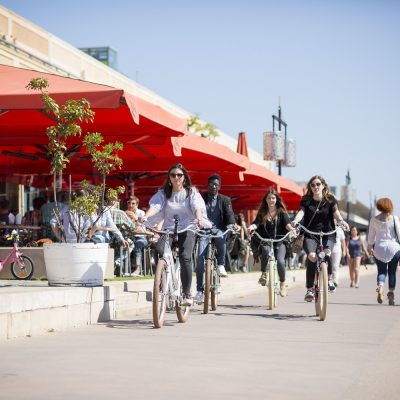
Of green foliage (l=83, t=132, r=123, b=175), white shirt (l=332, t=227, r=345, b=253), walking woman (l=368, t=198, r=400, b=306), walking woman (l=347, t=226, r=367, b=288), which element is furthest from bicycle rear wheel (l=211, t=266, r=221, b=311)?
walking woman (l=347, t=226, r=367, b=288)

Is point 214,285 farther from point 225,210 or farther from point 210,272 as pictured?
point 225,210

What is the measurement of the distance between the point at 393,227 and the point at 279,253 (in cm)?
197

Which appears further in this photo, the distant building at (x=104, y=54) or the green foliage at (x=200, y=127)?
the distant building at (x=104, y=54)

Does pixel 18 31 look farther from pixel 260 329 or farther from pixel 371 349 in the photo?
pixel 371 349

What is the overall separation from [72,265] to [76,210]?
885 millimetres

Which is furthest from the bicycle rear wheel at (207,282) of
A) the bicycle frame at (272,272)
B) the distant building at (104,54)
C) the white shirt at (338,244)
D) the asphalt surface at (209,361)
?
the distant building at (104,54)

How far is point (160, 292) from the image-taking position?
32.2ft

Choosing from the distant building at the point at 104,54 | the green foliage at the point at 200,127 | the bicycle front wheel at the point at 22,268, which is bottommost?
the bicycle front wheel at the point at 22,268

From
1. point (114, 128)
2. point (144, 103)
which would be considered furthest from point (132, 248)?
point (144, 103)

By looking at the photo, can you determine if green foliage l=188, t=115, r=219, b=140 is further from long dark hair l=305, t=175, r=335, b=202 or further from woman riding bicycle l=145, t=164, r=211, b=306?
woman riding bicycle l=145, t=164, r=211, b=306

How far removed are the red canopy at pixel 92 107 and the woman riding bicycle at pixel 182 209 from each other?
161cm

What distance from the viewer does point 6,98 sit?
12000 millimetres

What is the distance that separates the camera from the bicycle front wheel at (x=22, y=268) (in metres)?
13.3

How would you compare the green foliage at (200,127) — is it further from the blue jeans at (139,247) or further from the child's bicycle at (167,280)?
the child's bicycle at (167,280)
